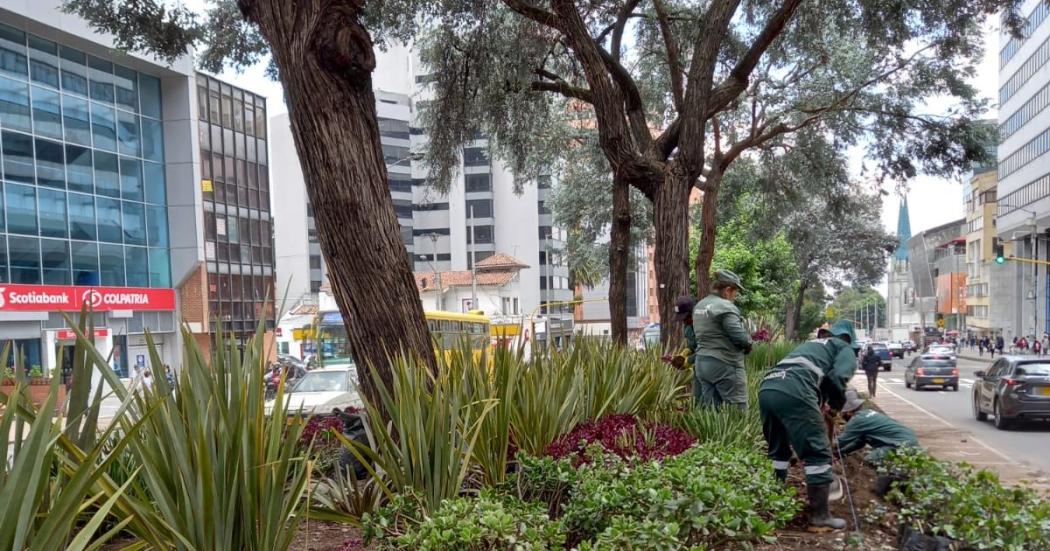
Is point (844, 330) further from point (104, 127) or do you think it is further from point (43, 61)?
point (104, 127)

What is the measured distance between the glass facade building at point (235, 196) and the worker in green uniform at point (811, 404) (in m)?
30.9

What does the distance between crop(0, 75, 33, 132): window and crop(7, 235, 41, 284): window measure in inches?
140

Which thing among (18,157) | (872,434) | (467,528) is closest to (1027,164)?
(18,157)

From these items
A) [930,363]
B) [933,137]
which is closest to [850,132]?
[933,137]

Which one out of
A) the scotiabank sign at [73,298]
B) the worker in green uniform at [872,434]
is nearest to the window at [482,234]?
the scotiabank sign at [73,298]

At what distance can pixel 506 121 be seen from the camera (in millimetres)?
15312

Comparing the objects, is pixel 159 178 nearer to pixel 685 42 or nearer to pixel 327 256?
pixel 685 42

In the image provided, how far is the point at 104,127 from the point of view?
3044cm

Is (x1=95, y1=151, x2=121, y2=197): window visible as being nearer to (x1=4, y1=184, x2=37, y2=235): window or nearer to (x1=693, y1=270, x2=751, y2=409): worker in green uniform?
(x1=4, y1=184, x2=37, y2=235): window

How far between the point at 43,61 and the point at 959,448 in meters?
28.8

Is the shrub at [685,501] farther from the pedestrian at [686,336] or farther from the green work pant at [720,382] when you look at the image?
the pedestrian at [686,336]

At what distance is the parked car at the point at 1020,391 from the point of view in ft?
46.0

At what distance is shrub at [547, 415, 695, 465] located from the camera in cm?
456

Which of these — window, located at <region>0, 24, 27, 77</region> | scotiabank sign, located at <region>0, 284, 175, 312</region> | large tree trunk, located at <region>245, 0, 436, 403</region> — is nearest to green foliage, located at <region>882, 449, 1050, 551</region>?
large tree trunk, located at <region>245, 0, 436, 403</region>
